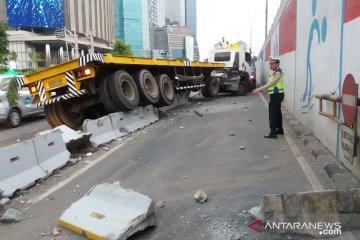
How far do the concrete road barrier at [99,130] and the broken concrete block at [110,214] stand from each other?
3504mm

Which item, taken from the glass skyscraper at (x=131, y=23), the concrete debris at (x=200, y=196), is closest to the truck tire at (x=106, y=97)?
the concrete debris at (x=200, y=196)

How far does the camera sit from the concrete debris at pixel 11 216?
14.3 ft

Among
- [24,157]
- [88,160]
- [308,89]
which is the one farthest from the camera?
[308,89]

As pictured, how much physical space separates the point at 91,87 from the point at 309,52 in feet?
16.7

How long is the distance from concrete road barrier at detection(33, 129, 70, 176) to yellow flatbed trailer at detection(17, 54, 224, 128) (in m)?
2.73

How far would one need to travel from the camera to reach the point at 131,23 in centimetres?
11750

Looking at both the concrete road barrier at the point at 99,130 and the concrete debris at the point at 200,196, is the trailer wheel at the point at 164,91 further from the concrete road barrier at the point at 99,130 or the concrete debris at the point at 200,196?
the concrete debris at the point at 200,196

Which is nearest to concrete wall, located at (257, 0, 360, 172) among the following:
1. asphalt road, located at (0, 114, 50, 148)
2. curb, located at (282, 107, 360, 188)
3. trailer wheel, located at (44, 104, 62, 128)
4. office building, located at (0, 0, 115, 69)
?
curb, located at (282, 107, 360, 188)

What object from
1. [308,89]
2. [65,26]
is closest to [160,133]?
[308,89]

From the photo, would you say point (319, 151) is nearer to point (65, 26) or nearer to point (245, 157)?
point (245, 157)

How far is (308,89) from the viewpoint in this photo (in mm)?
8086

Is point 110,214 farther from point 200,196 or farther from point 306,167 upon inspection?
point 306,167

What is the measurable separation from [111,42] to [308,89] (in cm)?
9444

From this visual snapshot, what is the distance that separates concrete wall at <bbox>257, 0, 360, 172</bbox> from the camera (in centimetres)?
516
